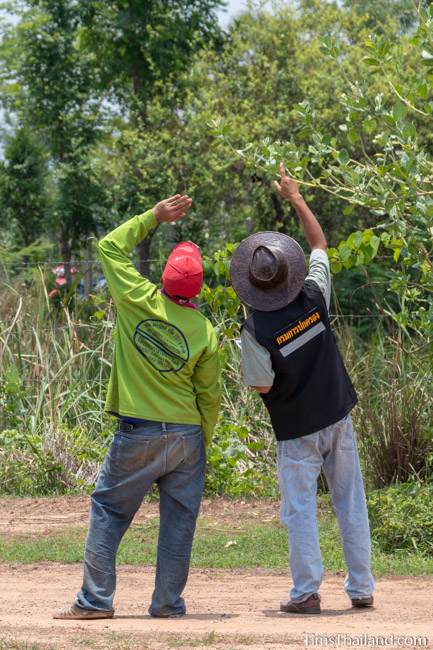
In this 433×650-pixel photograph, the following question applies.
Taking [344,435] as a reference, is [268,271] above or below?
above

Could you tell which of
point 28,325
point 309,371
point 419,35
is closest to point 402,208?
point 419,35

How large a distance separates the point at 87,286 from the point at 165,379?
24.7ft

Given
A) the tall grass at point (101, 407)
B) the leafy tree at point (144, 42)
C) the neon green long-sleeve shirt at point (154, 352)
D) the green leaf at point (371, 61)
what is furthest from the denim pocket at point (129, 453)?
the leafy tree at point (144, 42)

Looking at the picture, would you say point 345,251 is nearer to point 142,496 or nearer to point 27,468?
point 142,496

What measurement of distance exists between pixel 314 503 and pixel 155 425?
865mm

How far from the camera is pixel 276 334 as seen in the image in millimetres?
5352

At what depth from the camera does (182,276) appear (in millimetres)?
5496

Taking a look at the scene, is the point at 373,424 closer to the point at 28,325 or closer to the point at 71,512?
the point at 71,512

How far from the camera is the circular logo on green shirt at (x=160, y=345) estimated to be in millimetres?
5480

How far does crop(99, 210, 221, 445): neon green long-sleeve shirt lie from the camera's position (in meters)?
5.48

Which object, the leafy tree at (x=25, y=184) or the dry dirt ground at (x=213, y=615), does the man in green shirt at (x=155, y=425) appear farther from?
the leafy tree at (x=25, y=184)

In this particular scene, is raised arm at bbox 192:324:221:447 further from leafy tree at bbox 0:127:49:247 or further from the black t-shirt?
leafy tree at bbox 0:127:49:247

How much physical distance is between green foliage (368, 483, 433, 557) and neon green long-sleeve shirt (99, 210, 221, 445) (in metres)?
2.42

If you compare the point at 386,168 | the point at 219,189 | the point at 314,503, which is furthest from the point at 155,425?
the point at 219,189
